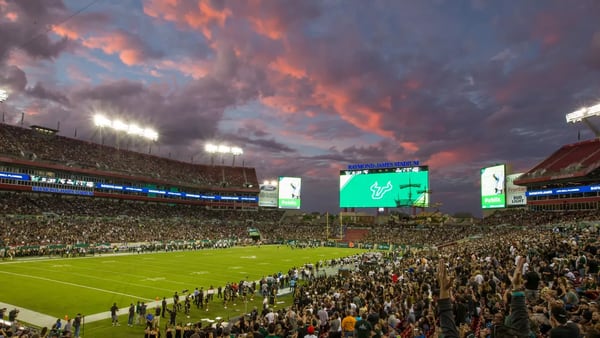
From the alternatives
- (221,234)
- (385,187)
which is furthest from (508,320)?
(385,187)

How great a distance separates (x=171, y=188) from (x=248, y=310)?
236ft

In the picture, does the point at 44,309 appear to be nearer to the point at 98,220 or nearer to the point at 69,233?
the point at 69,233

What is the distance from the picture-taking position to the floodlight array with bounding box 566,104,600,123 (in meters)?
45.4

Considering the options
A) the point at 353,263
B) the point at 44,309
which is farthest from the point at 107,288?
the point at 353,263

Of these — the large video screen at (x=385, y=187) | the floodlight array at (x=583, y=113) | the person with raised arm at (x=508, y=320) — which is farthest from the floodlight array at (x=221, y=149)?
the person with raised arm at (x=508, y=320)

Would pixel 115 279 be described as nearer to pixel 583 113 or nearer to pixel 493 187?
pixel 583 113

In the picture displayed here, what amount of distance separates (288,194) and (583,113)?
228 feet

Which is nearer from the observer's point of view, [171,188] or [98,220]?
[98,220]

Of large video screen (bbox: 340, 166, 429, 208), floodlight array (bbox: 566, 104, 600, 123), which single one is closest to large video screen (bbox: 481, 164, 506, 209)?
large video screen (bbox: 340, 166, 429, 208)

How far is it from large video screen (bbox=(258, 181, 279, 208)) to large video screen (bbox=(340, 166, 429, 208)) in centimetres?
2735

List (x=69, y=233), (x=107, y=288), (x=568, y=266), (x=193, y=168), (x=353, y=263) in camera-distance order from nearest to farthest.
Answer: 1. (x=568, y=266)
2. (x=107, y=288)
3. (x=353, y=263)
4. (x=69, y=233)
5. (x=193, y=168)

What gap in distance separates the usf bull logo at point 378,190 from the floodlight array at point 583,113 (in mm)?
35833

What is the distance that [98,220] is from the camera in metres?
65.3

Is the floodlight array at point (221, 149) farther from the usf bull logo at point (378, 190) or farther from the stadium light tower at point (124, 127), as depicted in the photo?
the usf bull logo at point (378, 190)
